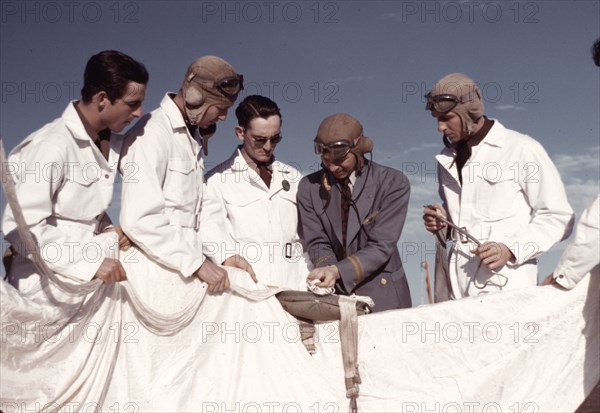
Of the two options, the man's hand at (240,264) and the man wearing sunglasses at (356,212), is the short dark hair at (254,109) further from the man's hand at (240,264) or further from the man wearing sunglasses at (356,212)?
the man's hand at (240,264)

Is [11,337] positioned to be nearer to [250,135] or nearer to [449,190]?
[250,135]

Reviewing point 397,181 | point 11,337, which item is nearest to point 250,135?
point 397,181

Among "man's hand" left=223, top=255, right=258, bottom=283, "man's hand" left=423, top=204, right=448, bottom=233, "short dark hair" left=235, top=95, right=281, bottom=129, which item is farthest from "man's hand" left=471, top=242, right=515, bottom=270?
"short dark hair" left=235, top=95, right=281, bottom=129

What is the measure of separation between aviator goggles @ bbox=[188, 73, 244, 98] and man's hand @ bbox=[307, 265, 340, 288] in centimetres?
139

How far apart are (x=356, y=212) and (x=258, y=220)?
75 centimetres

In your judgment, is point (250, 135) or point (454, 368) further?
point (250, 135)

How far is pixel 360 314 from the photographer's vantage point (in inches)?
203

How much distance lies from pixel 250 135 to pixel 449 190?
1548 millimetres

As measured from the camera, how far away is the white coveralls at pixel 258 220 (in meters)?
5.74

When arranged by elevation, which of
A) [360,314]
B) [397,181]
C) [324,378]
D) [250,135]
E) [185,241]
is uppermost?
[250,135]

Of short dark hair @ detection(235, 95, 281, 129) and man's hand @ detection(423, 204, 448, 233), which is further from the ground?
short dark hair @ detection(235, 95, 281, 129)

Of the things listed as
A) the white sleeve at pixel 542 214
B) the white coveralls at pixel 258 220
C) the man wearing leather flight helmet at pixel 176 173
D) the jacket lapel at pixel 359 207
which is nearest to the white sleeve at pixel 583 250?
the white sleeve at pixel 542 214

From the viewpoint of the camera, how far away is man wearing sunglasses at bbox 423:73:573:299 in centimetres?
509

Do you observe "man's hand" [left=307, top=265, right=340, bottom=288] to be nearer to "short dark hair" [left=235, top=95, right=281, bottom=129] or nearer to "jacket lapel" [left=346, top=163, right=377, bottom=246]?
"jacket lapel" [left=346, top=163, right=377, bottom=246]
